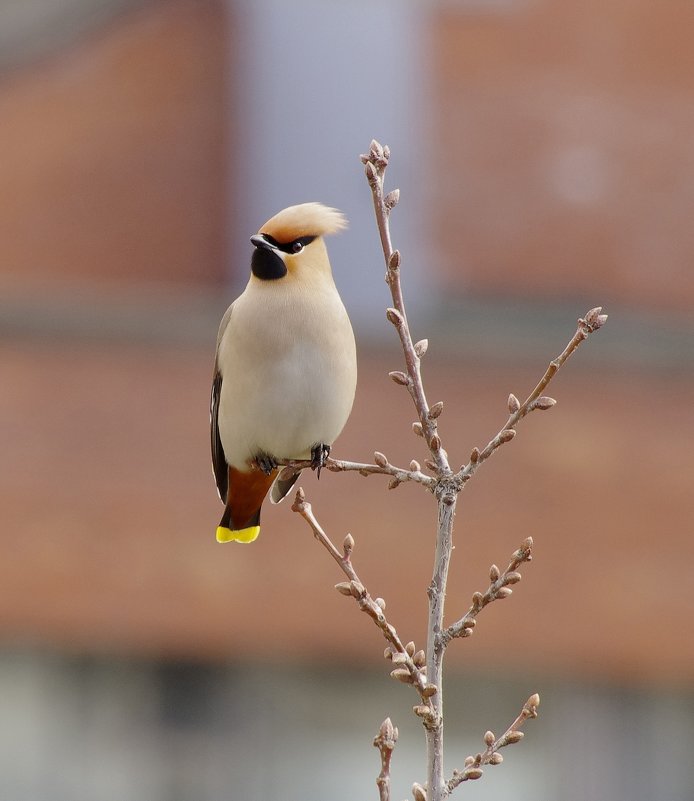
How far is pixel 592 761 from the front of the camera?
37.8ft

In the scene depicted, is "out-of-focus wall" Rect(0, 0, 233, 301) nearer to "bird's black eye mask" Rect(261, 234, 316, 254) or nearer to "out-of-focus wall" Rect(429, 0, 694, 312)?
"out-of-focus wall" Rect(429, 0, 694, 312)

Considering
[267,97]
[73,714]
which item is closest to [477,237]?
[267,97]

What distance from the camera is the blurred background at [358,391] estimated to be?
11039 mm

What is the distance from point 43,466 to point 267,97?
10.9 feet

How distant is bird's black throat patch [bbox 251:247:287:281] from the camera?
11.7 feet

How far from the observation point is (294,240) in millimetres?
3525

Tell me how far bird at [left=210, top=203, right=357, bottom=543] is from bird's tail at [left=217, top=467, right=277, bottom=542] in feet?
0.15

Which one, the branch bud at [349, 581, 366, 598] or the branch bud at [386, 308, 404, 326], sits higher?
the branch bud at [386, 308, 404, 326]

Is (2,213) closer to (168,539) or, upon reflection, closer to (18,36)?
(18,36)

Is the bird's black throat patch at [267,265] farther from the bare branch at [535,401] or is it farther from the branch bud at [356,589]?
the branch bud at [356,589]

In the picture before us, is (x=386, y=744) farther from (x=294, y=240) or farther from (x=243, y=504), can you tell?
(x=243, y=504)

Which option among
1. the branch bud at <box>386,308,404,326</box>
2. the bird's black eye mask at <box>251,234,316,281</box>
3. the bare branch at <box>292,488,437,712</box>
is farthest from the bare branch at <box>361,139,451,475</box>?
the bird's black eye mask at <box>251,234,316,281</box>

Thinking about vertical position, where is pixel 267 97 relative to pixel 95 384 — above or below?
above

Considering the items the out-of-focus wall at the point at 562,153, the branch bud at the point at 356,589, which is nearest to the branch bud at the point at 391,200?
the branch bud at the point at 356,589
